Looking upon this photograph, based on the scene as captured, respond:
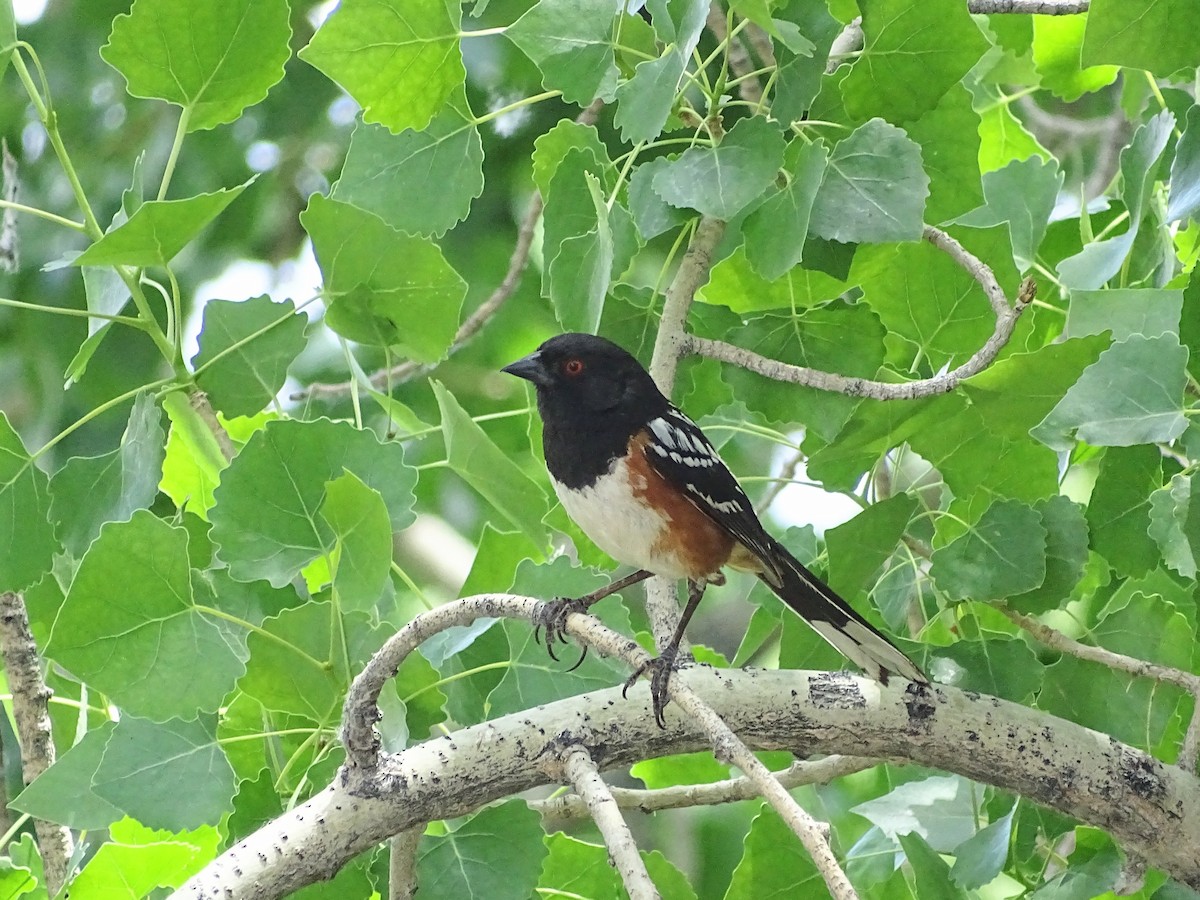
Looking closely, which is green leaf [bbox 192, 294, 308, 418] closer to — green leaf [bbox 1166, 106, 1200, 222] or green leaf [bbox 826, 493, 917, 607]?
green leaf [bbox 826, 493, 917, 607]

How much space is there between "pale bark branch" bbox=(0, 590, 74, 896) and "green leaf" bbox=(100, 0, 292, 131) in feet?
2.68

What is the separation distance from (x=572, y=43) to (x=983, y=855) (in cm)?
120

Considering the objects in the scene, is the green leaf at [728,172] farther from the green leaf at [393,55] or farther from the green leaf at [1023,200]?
the green leaf at [1023,200]

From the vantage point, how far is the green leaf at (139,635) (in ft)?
5.29

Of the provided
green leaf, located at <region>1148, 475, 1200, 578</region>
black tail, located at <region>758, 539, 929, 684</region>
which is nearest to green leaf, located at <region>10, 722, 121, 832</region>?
black tail, located at <region>758, 539, 929, 684</region>

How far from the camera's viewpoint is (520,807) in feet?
5.34

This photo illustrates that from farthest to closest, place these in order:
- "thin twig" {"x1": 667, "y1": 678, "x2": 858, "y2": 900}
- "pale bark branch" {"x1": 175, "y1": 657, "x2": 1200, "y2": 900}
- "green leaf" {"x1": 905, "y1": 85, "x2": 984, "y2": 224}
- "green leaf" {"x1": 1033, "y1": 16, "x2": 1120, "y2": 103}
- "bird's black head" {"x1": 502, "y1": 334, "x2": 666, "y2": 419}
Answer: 1. "green leaf" {"x1": 1033, "y1": 16, "x2": 1120, "y2": 103}
2. "bird's black head" {"x1": 502, "y1": 334, "x2": 666, "y2": 419}
3. "green leaf" {"x1": 905, "y1": 85, "x2": 984, "y2": 224}
4. "pale bark branch" {"x1": 175, "y1": 657, "x2": 1200, "y2": 900}
5. "thin twig" {"x1": 667, "y1": 678, "x2": 858, "y2": 900}

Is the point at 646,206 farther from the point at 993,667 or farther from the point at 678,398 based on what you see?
the point at 993,667

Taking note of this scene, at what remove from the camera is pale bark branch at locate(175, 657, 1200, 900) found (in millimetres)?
1484

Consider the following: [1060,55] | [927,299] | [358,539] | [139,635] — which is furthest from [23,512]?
[1060,55]

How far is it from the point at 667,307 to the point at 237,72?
688 mm

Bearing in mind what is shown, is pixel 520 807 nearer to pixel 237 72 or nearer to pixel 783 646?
pixel 783 646

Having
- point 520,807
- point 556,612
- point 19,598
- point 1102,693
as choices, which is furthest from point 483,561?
point 1102,693

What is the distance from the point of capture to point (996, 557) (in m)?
1.74
